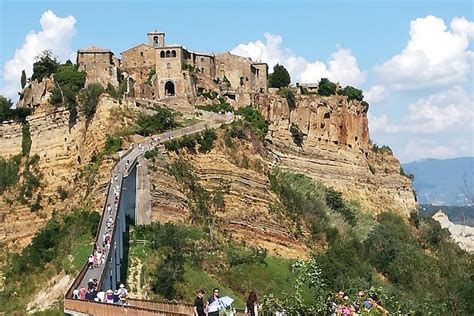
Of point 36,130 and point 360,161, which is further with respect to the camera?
point 360,161

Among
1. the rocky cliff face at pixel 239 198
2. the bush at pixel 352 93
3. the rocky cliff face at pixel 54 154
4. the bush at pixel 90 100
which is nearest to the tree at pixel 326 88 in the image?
the bush at pixel 352 93

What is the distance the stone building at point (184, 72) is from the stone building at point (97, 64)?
1.72 meters

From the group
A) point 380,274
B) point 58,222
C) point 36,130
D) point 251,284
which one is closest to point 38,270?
point 58,222

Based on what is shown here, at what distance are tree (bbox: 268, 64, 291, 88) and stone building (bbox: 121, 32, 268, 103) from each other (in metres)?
3.37

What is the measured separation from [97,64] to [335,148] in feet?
68.9

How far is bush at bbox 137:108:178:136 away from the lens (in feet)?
165

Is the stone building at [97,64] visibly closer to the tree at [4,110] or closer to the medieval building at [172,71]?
the medieval building at [172,71]

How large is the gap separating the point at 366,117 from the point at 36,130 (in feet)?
101

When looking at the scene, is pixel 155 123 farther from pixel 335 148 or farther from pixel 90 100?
pixel 335 148

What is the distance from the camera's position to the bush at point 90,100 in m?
53.3

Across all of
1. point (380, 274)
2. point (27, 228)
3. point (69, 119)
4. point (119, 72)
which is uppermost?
point (119, 72)

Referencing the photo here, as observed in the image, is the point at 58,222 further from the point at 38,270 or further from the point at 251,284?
the point at 251,284

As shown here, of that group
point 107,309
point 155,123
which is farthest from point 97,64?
point 107,309

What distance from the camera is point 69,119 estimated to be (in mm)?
55375
